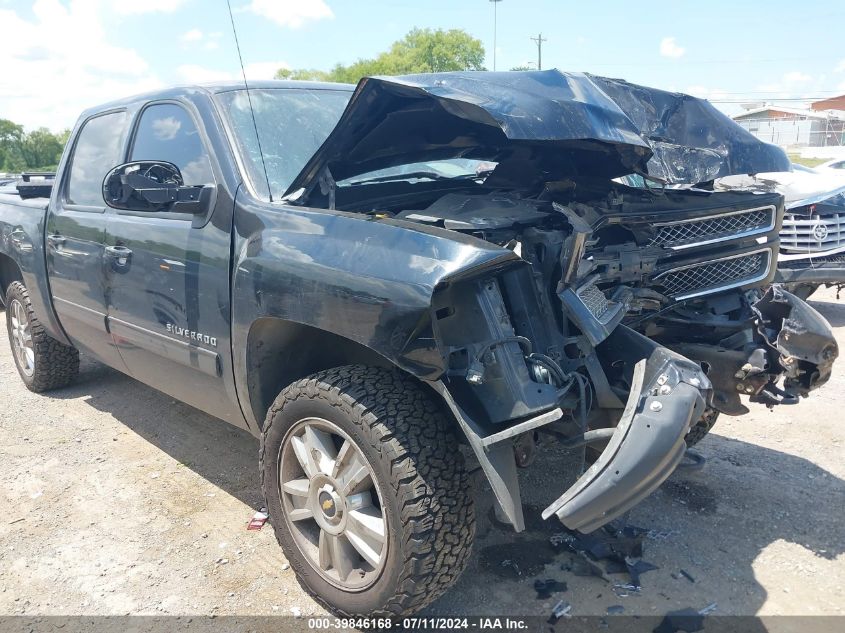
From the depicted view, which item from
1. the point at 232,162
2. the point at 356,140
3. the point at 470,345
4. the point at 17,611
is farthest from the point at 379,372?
the point at 17,611

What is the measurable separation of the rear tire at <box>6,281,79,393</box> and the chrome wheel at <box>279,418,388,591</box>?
10.1ft

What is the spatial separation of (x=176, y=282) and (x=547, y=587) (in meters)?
2.09

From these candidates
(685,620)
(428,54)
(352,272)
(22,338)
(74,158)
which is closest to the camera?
(352,272)

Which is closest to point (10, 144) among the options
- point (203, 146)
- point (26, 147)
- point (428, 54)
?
point (26, 147)

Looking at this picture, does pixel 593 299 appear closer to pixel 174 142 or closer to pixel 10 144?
pixel 174 142

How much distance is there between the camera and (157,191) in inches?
116

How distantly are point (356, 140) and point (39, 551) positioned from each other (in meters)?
Answer: 2.40

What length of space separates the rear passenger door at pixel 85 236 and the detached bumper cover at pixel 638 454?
2.81 m

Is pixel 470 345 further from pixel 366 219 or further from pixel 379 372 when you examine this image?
pixel 366 219

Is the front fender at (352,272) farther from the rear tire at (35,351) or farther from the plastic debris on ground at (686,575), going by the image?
the rear tire at (35,351)

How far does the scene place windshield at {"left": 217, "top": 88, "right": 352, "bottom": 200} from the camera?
2980mm

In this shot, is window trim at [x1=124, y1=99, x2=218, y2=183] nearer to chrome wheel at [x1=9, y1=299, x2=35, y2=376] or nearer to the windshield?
the windshield

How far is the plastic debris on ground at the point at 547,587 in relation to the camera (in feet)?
8.90

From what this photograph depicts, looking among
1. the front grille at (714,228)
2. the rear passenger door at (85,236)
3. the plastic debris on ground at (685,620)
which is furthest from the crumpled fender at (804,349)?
the rear passenger door at (85,236)
